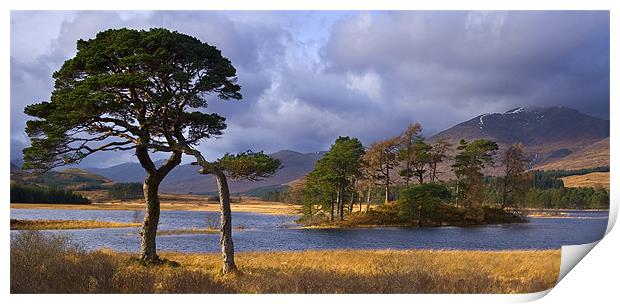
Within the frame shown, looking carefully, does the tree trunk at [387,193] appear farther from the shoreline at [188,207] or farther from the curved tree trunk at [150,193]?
the curved tree trunk at [150,193]

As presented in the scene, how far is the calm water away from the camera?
2612 centimetres

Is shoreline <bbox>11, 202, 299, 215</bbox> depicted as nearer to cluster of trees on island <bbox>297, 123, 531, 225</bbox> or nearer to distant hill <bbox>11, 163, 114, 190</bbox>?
A: distant hill <bbox>11, 163, 114, 190</bbox>

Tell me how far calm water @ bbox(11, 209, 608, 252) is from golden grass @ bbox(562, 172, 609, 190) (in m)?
2.42

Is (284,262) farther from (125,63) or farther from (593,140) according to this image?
(593,140)

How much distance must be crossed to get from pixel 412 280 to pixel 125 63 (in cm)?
842

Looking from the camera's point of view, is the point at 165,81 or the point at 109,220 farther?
the point at 109,220

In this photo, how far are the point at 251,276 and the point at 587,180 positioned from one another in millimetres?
33565

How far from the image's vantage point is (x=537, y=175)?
4191 centimetres

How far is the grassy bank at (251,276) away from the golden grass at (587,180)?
22.8 m

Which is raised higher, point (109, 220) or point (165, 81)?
point (165, 81)

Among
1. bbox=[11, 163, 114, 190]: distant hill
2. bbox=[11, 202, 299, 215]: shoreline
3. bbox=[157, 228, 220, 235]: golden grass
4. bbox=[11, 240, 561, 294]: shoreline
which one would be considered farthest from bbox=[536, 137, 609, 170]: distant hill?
bbox=[11, 163, 114, 190]: distant hill

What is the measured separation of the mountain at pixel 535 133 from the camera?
35.9 m
